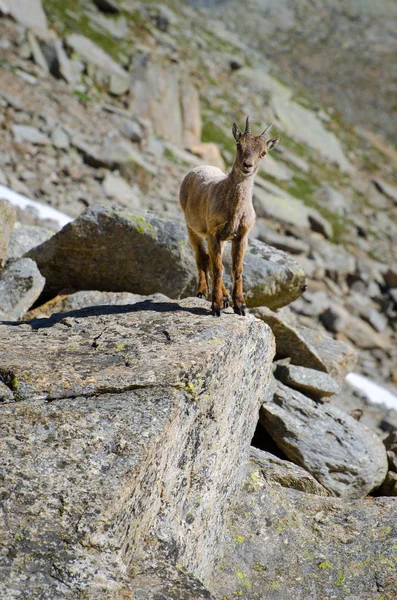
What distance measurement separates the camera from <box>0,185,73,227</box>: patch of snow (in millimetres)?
20422

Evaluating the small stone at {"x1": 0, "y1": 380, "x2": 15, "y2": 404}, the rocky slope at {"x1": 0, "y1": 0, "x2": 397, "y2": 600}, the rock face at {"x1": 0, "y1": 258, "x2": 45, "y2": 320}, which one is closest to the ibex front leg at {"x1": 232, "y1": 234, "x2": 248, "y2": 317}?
the rocky slope at {"x1": 0, "y1": 0, "x2": 397, "y2": 600}

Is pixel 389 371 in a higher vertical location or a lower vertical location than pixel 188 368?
lower

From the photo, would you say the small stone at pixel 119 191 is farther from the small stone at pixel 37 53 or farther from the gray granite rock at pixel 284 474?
the gray granite rock at pixel 284 474

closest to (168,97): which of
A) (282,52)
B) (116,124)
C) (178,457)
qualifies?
(116,124)

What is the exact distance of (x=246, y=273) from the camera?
39.7 ft

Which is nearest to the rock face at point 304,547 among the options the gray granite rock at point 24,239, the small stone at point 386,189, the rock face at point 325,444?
the rock face at point 325,444

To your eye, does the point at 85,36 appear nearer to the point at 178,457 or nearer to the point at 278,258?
the point at 278,258

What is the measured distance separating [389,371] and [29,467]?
19.7m

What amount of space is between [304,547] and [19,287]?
22.0 ft

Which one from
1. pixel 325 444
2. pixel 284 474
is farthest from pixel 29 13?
pixel 284 474

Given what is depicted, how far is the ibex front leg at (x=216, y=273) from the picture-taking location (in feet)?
28.6

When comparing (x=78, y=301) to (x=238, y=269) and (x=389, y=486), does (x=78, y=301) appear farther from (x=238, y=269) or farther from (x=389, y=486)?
(x=389, y=486)

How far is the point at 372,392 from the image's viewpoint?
18.2m

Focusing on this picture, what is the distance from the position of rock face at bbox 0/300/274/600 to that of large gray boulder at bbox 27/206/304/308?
3345mm
